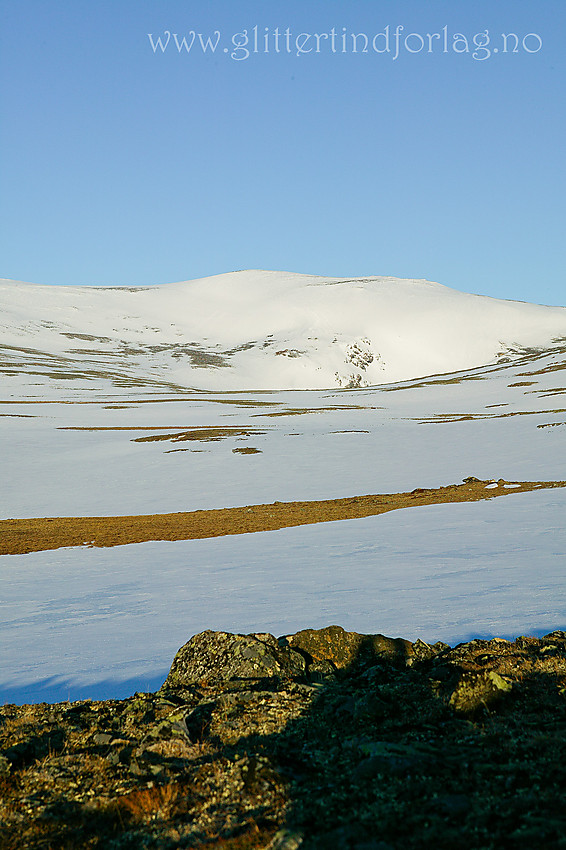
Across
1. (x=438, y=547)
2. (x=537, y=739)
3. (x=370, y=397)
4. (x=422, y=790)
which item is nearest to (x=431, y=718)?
(x=537, y=739)

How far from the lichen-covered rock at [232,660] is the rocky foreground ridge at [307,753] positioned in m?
0.02

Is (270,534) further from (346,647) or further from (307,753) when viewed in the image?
(307,753)

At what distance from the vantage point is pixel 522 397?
77.3 metres

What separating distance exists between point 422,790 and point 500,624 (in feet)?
23.9

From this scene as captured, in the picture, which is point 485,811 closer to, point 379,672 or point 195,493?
point 379,672

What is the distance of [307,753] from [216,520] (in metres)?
20.2

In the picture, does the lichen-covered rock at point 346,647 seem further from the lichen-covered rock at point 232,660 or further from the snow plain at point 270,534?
the snow plain at point 270,534

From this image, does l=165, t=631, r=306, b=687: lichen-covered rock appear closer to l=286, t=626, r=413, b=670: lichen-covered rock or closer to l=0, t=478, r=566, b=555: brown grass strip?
l=286, t=626, r=413, b=670: lichen-covered rock

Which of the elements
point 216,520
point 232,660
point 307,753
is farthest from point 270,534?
point 307,753

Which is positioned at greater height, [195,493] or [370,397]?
[370,397]

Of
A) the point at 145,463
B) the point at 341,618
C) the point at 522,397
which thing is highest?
the point at 522,397

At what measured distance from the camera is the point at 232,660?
989 centimetres

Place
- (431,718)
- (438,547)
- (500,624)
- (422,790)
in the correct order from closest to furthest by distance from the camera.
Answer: (422,790), (431,718), (500,624), (438,547)

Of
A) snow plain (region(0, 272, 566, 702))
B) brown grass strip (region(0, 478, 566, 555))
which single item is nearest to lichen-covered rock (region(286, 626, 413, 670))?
snow plain (region(0, 272, 566, 702))
